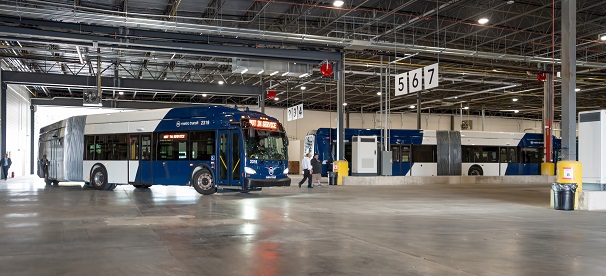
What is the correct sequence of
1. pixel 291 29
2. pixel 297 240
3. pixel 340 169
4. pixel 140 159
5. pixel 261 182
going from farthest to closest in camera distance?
pixel 340 169
pixel 291 29
pixel 140 159
pixel 261 182
pixel 297 240

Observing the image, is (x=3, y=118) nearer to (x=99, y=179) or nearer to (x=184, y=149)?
(x=99, y=179)

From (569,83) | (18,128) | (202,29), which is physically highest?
(202,29)

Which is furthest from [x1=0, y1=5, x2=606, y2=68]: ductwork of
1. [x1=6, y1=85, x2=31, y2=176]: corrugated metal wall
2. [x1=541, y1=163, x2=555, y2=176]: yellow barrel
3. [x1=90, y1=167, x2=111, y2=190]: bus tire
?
[x1=6, y1=85, x2=31, y2=176]: corrugated metal wall

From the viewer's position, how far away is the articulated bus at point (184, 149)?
61.7ft

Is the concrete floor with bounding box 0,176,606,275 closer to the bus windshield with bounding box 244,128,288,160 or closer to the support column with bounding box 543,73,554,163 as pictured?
the bus windshield with bounding box 244,128,288,160

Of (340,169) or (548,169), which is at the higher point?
(340,169)

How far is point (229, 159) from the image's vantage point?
18859 millimetres

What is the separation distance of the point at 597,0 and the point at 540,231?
16076 millimetres

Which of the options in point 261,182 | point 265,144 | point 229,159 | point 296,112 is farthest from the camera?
point 296,112

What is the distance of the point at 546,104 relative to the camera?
33.8 metres

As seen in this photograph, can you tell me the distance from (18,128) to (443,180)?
3027cm

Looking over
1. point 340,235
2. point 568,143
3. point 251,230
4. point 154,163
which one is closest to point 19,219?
point 251,230

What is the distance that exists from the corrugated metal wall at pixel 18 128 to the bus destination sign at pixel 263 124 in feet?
76.0

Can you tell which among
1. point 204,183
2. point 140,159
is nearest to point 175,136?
point 140,159
